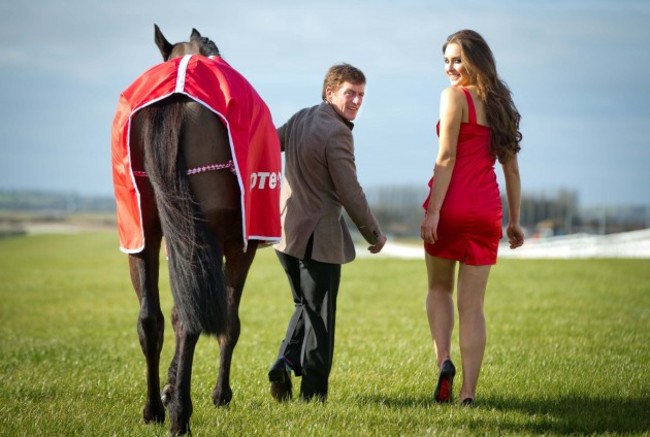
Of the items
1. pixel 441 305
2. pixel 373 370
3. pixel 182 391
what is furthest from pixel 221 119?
pixel 373 370

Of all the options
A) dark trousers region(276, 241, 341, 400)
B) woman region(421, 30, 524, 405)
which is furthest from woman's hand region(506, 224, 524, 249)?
dark trousers region(276, 241, 341, 400)

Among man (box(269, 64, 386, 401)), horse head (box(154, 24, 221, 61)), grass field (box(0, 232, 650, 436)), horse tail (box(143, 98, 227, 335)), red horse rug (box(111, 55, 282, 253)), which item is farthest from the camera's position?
man (box(269, 64, 386, 401))

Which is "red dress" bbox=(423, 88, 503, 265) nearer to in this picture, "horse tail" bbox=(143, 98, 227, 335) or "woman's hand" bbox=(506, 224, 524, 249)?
"woman's hand" bbox=(506, 224, 524, 249)

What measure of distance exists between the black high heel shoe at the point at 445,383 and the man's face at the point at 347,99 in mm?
1783

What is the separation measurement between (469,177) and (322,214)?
1.01 m

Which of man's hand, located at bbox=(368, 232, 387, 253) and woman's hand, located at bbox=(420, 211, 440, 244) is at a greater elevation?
woman's hand, located at bbox=(420, 211, 440, 244)

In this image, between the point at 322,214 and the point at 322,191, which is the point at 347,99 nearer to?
the point at 322,191

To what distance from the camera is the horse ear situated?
235 inches

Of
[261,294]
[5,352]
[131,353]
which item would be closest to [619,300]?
[261,294]

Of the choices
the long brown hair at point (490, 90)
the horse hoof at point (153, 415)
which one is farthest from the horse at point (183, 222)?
the long brown hair at point (490, 90)

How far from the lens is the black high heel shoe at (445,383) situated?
5.86m

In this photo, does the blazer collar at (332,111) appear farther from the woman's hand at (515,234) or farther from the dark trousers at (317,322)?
the woman's hand at (515,234)

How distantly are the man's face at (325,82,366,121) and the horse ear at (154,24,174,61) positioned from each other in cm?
111

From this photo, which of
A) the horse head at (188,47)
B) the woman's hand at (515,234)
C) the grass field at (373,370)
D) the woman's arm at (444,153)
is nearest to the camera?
the grass field at (373,370)
